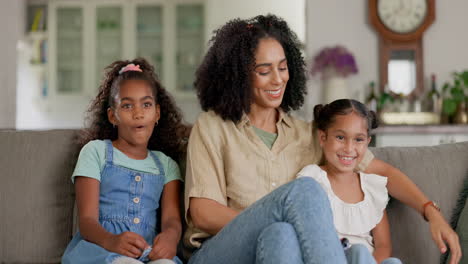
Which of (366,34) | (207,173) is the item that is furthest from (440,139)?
(207,173)

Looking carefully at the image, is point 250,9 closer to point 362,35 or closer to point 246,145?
point 362,35

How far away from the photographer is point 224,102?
1.71 m

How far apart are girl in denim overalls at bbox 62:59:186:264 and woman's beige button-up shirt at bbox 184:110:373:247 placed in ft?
0.44

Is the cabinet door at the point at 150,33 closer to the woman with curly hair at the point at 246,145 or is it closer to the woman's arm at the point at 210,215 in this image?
the woman with curly hair at the point at 246,145

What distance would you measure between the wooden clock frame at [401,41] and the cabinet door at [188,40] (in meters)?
2.17

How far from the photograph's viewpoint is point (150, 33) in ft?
20.1

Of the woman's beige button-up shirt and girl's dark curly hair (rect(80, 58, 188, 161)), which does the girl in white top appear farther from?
girl's dark curly hair (rect(80, 58, 188, 161))

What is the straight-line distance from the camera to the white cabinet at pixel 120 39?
6105 millimetres

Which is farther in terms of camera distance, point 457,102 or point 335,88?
point 335,88

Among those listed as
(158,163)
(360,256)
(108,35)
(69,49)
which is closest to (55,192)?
(158,163)

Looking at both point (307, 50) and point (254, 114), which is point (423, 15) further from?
point (254, 114)

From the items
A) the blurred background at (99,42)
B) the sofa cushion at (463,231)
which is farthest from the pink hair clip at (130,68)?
the blurred background at (99,42)

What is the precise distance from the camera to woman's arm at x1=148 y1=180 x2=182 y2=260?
1.57m

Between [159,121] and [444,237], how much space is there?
986mm
